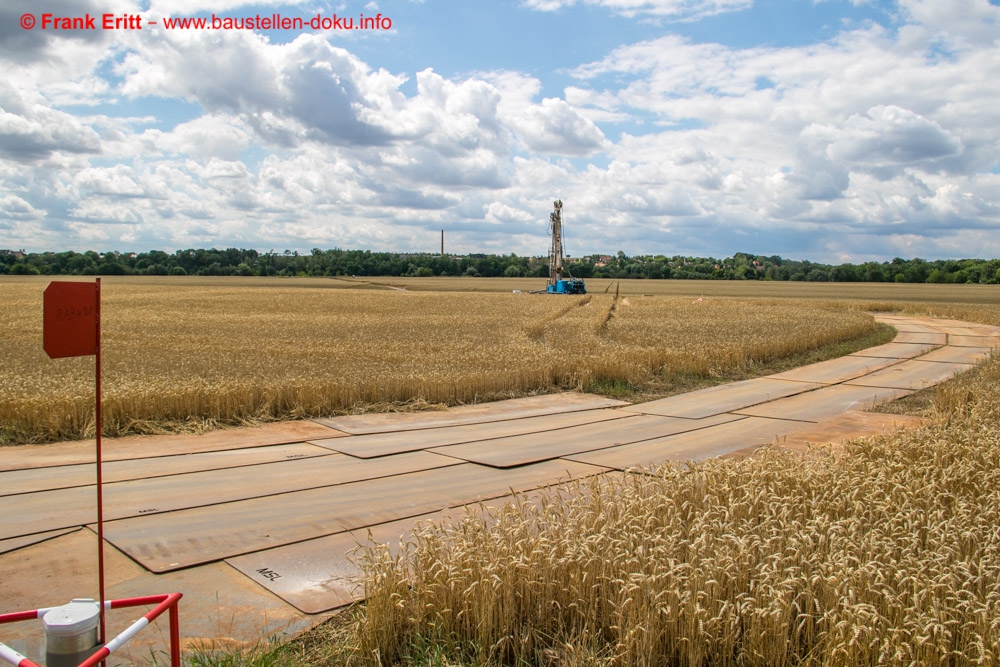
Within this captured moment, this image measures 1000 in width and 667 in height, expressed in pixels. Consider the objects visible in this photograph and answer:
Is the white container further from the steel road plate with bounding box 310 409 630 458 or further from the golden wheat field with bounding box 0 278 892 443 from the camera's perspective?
the golden wheat field with bounding box 0 278 892 443

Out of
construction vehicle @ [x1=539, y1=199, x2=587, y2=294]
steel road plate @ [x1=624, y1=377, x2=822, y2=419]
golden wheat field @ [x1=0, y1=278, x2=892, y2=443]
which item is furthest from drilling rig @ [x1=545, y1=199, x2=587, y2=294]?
steel road plate @ [x1=624, y1=377, x2=822, y2=419]

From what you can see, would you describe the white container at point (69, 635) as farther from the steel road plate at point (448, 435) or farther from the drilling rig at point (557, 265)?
the drilling rig at point (557, 265)

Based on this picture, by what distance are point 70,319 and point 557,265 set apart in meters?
66.3

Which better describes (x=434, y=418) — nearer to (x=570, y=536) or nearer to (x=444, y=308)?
(x=570, y=536)

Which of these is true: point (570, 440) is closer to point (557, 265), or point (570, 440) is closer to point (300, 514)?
point (300, 514)

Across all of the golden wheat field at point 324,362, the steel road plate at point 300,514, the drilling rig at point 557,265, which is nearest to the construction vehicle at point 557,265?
the drilling rig at point 557,265

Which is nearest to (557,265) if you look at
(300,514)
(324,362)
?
(324,362)

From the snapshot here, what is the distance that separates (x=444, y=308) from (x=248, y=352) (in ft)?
81.0

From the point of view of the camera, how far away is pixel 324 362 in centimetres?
1584

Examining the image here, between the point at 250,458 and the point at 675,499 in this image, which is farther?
the point at 250,458

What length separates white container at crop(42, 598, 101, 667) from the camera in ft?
10.3

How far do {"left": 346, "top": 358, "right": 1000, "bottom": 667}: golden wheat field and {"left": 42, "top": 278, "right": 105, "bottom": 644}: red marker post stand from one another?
1.83m

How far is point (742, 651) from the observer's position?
407cm

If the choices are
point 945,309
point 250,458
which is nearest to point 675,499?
point 250,458
